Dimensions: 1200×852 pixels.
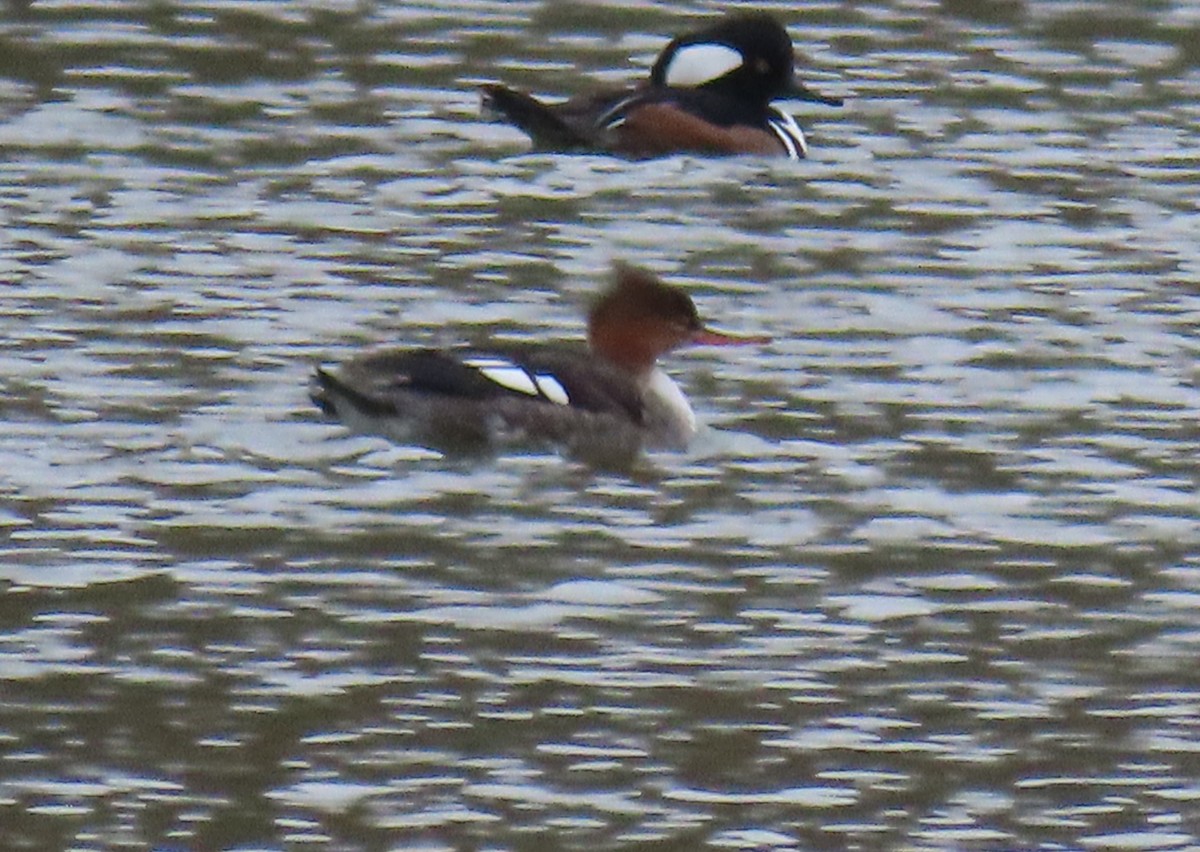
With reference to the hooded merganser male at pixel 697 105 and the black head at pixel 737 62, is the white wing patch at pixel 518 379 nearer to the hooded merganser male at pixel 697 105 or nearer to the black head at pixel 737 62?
the hooded merganser male at pixel 697 105

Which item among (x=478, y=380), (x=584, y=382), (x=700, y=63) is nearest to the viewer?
(x=478, y=380)

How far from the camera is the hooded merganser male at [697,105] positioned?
18.0 m

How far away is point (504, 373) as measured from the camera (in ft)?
41.8

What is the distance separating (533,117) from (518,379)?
521 cm

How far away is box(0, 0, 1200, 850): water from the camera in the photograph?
8930mm

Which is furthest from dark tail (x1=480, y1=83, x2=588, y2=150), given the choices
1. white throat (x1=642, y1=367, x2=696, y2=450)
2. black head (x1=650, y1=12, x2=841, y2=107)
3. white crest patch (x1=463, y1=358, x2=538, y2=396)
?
white crest patch (x1=463, y1=358, x2=538, y2=396)

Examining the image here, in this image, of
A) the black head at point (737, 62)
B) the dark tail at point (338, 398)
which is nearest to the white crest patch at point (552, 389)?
the dark tail at point (338, 398)

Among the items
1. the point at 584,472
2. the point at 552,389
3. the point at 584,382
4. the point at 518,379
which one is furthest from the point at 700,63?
the point at 584,472

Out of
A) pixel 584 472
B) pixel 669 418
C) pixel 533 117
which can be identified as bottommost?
pixel 584 472

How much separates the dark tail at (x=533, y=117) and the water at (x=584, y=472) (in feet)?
0.63

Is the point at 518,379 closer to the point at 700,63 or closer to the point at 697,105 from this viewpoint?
the point at 697,105

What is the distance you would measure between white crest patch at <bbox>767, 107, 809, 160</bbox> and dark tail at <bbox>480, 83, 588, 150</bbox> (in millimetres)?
1020

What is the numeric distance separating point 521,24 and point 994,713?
11856 mm

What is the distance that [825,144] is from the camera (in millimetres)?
18656
